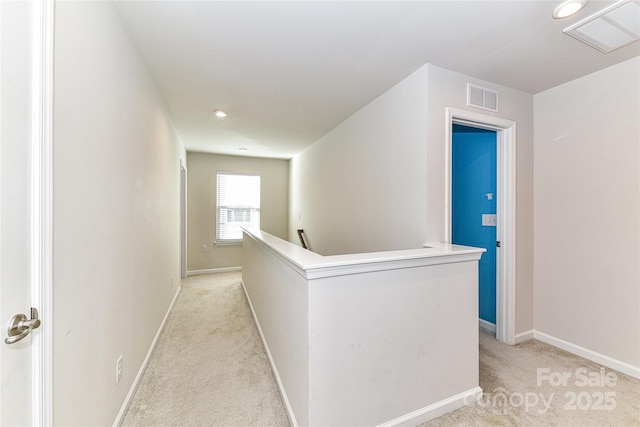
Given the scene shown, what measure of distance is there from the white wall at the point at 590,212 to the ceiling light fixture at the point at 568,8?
1039mm

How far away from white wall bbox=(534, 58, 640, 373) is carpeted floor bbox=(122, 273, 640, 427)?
0.32 metres

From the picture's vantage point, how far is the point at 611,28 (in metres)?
1.61

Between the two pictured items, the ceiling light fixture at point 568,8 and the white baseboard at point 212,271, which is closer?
the ceiling light fixture at point 568,8

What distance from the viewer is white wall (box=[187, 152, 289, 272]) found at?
17.2ft

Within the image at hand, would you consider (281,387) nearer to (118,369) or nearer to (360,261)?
(118,369)

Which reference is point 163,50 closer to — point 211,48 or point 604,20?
point 211,48

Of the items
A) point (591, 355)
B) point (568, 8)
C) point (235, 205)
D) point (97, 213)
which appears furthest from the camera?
point (235, 205)

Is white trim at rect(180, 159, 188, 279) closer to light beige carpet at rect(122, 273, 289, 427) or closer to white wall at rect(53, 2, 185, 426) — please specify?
light beige carpet at rect(122, 273, 289, 427)

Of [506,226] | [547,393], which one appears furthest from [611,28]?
[547,393]

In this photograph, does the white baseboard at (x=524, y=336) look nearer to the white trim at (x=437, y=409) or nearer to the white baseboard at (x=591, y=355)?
the white baseboard at (x=591, y=355)

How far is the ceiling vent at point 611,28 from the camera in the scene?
1454 mm

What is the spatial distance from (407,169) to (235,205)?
425cm

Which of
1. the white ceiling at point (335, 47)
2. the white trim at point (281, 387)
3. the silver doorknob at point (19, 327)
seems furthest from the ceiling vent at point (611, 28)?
the silver doorknob at point (19, 327)

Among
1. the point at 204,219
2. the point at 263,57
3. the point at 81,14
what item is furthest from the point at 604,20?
the point at 204,219
